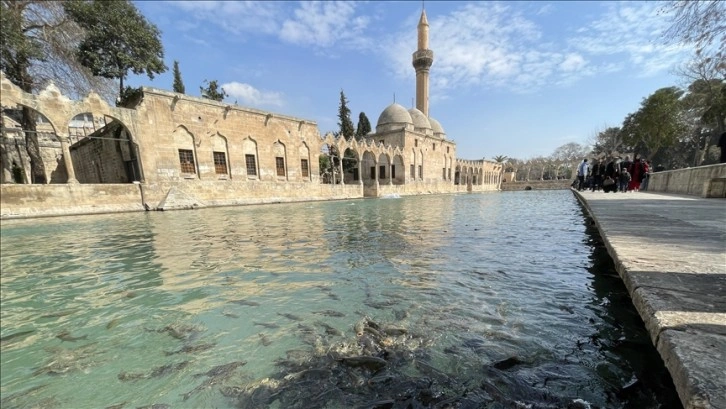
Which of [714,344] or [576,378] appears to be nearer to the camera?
[714,344]

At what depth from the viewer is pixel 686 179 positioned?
11555 mm

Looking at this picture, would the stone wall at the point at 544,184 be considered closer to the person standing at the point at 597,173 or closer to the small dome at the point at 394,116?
the small dome at the point at 394,116

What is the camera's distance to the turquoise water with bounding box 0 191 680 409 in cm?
193

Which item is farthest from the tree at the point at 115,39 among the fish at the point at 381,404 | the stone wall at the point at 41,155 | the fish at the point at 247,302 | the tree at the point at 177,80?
the fish at the point at 381,404

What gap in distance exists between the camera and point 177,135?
712 inches

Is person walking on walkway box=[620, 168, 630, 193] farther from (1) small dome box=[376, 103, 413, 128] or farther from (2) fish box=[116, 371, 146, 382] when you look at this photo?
(1) small dome box=[376, 103, 413, 128]

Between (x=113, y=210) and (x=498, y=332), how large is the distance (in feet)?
58.5

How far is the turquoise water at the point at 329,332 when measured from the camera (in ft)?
6.35

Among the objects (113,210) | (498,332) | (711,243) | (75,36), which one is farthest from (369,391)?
(75,36)

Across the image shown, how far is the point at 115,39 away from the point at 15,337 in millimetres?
23792

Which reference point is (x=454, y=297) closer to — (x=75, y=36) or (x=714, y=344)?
(x=714, y=344)

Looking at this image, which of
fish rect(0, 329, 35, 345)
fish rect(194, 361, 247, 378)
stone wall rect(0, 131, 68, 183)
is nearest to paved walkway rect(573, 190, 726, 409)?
fish rect(194, 361, 247, 378)

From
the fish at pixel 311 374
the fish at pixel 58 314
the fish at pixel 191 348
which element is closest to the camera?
the fish at pixel 311 374

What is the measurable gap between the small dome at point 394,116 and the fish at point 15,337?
3890 centimetres
